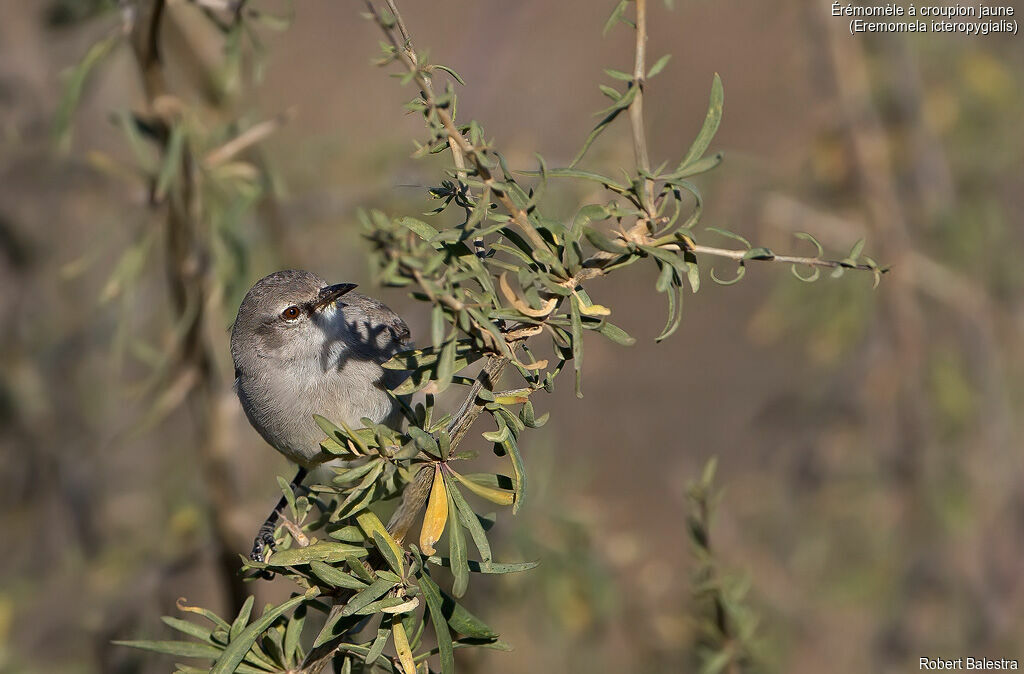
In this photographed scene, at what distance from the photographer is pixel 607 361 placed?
482 cm

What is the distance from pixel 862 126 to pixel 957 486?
1.69 metres

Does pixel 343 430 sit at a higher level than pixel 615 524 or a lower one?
higher

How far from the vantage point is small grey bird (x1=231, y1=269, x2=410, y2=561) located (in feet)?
9.41

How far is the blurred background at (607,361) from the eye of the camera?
12.7ft

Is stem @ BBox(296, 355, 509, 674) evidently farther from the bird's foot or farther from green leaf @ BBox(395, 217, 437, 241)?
the bird's foot

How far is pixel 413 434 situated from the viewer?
1.38m

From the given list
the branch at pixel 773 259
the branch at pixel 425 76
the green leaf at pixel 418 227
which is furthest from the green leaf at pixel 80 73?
the branch at pixel 773 259

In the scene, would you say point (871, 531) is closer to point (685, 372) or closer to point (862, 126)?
point (862, 126)

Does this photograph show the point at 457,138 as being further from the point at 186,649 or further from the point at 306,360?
the point at 306,360

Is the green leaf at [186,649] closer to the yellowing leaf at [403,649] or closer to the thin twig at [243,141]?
the yellowing leaf at [403,649]

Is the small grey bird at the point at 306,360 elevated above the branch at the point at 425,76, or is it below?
below

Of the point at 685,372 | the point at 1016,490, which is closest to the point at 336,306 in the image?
the point at 1016,490

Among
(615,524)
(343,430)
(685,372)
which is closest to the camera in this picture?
(343,430)

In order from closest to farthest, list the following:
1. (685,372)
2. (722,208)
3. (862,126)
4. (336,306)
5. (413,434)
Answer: (413,434), (336,306), (722,208), (862,126), (685,372)
